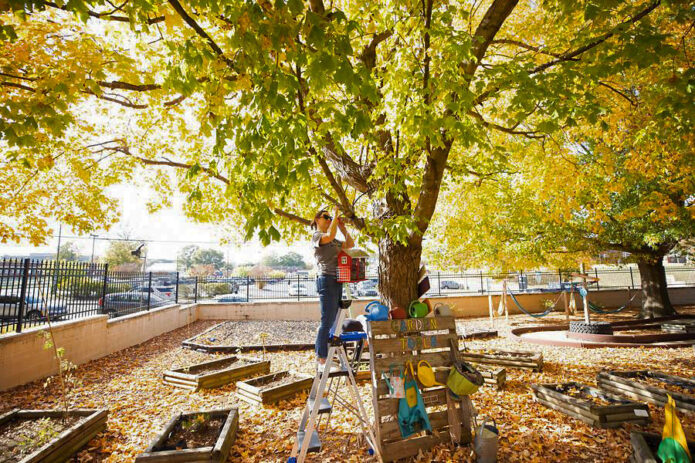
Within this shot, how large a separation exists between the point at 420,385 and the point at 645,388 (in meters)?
3.31

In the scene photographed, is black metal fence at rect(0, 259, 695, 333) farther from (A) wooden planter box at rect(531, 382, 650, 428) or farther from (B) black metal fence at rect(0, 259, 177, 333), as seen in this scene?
(A) wooden planter box at rect(531, 382, 650, 428)

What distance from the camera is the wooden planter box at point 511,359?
626 centimetres

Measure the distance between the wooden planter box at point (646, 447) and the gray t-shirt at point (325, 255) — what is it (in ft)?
10.5

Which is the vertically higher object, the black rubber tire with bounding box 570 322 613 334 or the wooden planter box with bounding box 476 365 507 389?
the black rubber tire with bounding box 570 322 613 334

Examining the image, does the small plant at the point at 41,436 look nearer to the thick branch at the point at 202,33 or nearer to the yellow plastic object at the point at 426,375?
the yellow plastic object at the point at 426,375

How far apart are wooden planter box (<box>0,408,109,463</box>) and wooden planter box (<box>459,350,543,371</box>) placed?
5.60m

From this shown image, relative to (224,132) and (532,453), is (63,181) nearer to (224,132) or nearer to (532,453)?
(224,132)

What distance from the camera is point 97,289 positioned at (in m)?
8.55

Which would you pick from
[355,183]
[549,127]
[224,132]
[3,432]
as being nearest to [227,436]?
[3,432]

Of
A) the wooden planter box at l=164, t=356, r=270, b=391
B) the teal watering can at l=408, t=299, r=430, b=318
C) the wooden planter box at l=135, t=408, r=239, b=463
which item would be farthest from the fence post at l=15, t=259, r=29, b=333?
the teal watering can at l=408, t=299, r=430, b=318

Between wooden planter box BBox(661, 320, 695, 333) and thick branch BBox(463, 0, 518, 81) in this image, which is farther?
wooden planter box BBox(661, 320, 695, 333)

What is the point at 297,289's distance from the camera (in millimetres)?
15734

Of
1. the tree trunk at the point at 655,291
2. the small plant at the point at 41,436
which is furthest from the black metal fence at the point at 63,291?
the tree trunk at the point at 655,291

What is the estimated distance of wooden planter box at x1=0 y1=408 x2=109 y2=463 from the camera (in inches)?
120
